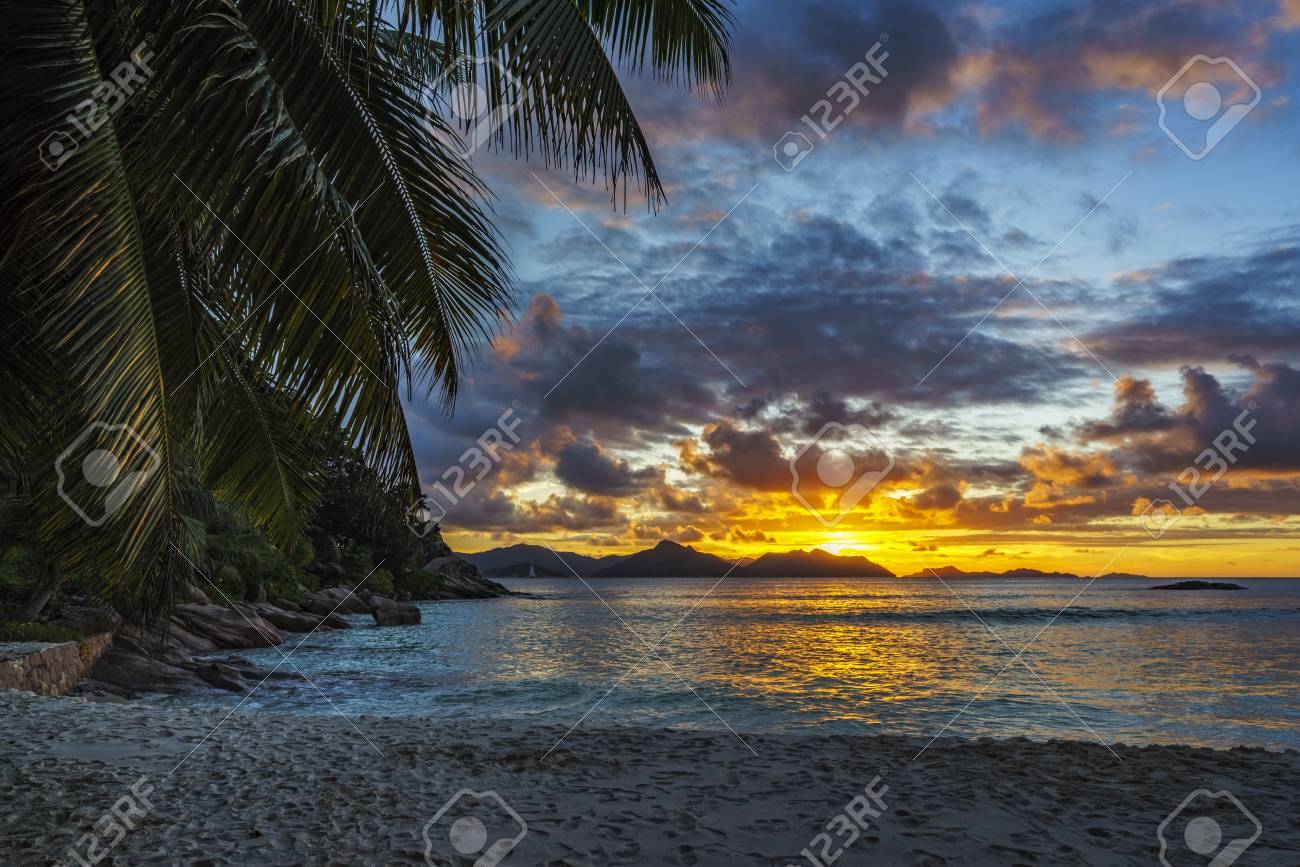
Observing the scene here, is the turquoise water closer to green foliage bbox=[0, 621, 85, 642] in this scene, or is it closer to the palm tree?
green foliage bbox=[0, 621, 85, 642]

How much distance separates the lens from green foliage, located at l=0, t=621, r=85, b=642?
1689cm

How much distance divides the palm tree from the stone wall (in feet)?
37.0

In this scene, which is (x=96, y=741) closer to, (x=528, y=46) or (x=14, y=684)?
(x=14, y=684)

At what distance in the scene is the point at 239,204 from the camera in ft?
14.1

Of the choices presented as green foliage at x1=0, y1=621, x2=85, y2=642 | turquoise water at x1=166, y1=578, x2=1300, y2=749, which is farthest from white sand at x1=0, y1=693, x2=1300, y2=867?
green foliage at x1=0, y1=621, x2=85, y2=642

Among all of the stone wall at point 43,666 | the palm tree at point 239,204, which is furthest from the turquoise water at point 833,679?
the palm tree at point 239,204

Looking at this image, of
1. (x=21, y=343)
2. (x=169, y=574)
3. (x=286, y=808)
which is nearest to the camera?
(x=169, y=574)

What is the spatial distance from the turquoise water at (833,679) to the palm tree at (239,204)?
9.11 metres

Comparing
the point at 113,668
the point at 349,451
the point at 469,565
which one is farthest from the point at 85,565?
the point at 469,565

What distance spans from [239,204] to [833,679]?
69.0ft

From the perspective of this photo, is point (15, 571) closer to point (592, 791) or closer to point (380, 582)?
point (592, 791)

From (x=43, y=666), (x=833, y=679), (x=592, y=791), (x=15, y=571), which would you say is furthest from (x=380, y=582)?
(x=592, y=791)

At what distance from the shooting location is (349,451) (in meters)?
4.69

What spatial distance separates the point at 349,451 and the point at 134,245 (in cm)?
148
